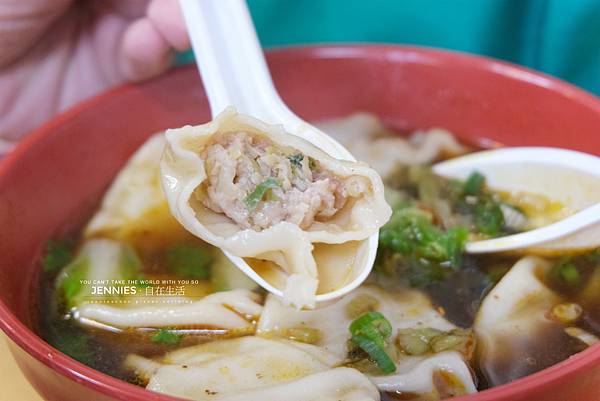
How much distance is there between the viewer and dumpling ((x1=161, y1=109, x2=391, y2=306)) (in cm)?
104

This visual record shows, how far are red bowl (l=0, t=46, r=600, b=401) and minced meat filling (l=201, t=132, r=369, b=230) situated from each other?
392mm

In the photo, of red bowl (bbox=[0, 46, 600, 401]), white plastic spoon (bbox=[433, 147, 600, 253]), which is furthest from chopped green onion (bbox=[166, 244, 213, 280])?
white plastic spoon (bbox=[433, 147, 600, 253])

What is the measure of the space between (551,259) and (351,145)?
56cm

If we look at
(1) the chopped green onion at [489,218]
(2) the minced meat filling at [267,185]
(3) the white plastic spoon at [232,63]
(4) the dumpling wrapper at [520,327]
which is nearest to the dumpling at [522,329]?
(4) the dumpling wrapper at [520,327]

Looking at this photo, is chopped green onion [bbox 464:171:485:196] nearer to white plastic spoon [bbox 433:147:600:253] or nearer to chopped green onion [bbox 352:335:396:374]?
white plastic spoon [bbox 433:147:600:253]

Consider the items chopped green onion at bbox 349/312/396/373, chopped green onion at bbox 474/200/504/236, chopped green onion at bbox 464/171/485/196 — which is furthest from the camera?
chopped green onion at bbox 464/171/485/196

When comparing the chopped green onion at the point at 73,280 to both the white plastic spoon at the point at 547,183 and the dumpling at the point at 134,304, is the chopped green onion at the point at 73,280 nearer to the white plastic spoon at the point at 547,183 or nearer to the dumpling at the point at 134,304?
the dumpling at the point at 134,304

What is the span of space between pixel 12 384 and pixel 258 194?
20.5 inches

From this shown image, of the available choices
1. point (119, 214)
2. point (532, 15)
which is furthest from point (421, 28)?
point (119, 214)

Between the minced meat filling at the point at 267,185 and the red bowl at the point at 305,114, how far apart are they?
0.39 m

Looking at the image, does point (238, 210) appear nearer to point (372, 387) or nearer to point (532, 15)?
point (372, 387)

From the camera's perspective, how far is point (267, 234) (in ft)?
3.37

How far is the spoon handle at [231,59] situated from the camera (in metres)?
1.37

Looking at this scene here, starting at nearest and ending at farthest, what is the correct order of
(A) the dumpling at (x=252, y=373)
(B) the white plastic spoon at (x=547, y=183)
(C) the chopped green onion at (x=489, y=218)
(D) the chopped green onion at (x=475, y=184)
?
(A) the dumpling at (x=252, y=373)
(B) the white plastic spoon at (x=547, y=183)
(C) the chopped green onion at (x=489, y=218)
(D) the chopped green onion at (x=475, y=184)
